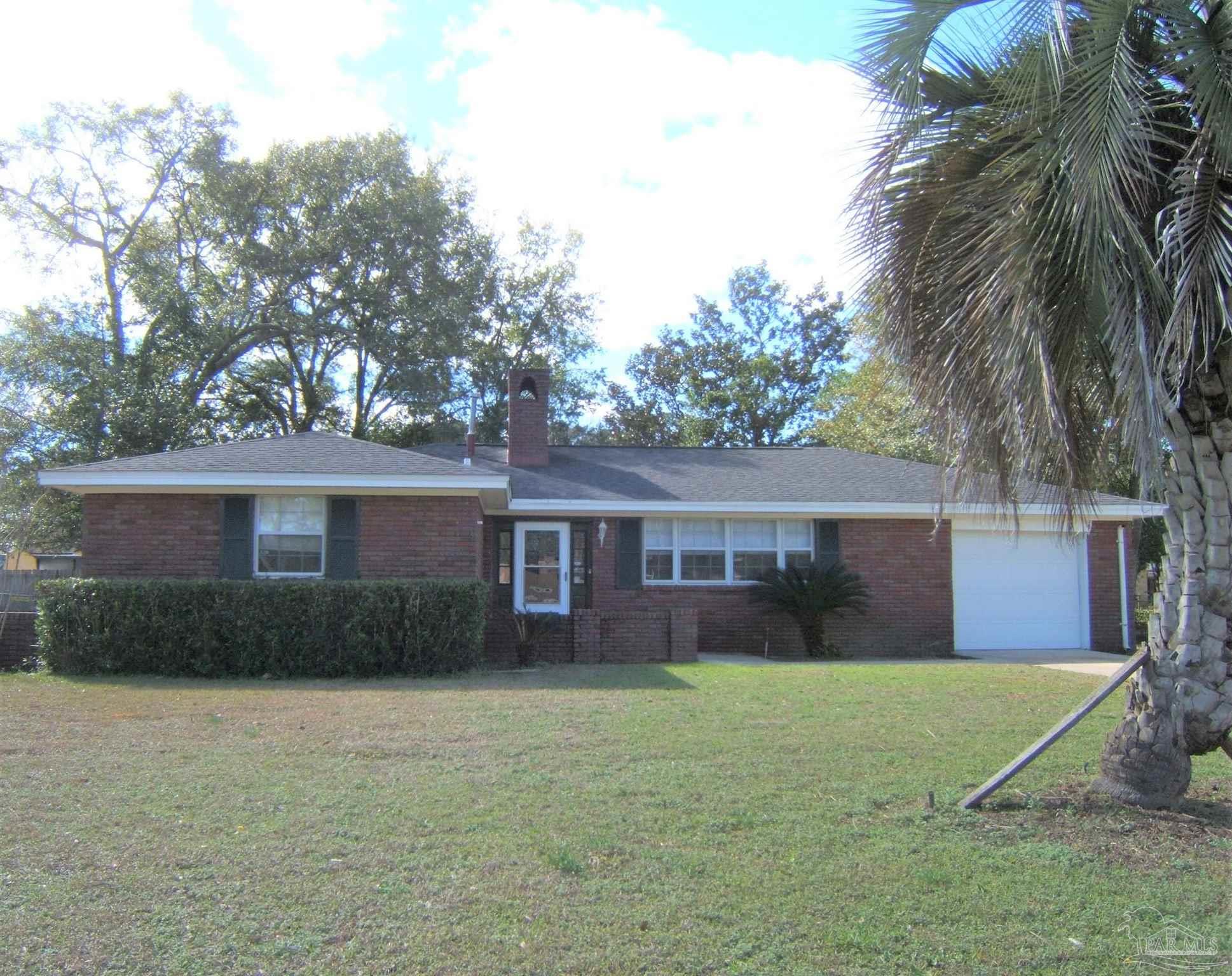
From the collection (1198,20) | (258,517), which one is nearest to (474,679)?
(258,517)

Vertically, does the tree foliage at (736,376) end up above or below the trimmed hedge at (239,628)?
above

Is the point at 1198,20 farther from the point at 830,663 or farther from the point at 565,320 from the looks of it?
the point at 565,320

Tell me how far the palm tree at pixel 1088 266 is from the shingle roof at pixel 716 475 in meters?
9.53

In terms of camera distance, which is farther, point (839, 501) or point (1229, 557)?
point (839, 501)

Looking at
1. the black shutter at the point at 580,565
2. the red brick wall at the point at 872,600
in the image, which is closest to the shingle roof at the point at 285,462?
the red brick wall at the point at 872,600

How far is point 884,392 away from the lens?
7668 mm

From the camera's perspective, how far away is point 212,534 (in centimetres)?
1430

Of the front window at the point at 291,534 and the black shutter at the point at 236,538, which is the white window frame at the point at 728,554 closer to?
the front window at the point at 291,534

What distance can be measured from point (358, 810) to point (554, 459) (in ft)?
46.3

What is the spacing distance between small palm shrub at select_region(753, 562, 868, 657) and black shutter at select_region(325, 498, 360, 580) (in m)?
6.62

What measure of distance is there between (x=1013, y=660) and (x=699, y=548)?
5.30 meters

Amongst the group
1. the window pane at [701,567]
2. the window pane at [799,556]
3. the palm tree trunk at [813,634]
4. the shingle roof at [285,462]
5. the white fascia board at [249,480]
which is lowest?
the palm tree trunk at [813,634]

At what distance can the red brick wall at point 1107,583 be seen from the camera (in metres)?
17.7

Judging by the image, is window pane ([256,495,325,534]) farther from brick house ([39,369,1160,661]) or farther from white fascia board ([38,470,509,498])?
white fascia board ([38,470,509,498])
